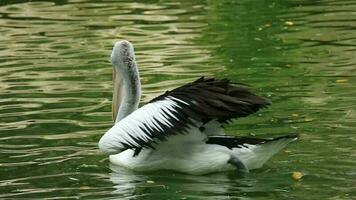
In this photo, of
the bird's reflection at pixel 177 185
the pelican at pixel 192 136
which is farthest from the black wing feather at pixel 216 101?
the bird's reflection at pixel 177 185

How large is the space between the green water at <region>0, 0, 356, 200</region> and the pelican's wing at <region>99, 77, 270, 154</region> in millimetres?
331

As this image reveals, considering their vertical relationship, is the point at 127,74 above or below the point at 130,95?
above

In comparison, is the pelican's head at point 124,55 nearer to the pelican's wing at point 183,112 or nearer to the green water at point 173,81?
the green water at point 173,81

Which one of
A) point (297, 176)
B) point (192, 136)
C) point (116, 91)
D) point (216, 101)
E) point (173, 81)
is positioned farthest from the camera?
point (173, 81)

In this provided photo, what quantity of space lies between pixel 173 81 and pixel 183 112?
3498mm

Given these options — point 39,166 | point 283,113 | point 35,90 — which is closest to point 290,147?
point 283,113

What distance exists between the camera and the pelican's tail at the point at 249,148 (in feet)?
21.3

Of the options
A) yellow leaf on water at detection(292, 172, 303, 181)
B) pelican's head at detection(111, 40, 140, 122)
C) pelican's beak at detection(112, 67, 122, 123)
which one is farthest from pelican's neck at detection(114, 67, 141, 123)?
yellow leaf on water at detection(292, 172, 303, 181)

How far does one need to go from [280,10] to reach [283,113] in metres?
6.62

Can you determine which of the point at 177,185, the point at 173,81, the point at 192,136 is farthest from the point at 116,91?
the point at 173,81

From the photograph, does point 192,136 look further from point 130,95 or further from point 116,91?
point 116,91

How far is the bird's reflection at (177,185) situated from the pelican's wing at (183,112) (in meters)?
0.27

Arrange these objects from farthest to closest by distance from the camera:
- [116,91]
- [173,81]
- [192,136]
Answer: [173,81]
[116,91]
[192,136]

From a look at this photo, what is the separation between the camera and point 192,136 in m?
6.53
